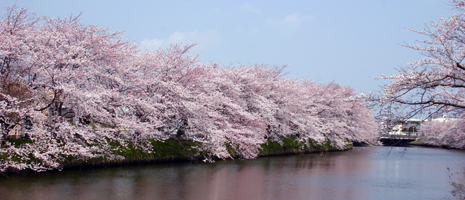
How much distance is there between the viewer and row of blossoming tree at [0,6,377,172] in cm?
1513

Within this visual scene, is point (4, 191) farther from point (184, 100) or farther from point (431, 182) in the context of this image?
point (431, 182)

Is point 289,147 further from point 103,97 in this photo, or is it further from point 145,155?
point 103,97

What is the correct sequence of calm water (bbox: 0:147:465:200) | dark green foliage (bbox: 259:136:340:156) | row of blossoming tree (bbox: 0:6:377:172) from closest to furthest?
calm water (bbox: 0:147:465:200)
row of blossoming tree (bbox: 0:6:377:172)
dark green foliage (bbox: 259:136:340:156)

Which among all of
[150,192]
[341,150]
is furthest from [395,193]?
[341,150]

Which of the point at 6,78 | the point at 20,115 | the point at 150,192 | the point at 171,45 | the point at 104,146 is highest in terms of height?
the point at 171,45

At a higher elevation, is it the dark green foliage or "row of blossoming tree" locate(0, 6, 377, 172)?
"row of blossoming tree" locate(0, 6, 377, 172)

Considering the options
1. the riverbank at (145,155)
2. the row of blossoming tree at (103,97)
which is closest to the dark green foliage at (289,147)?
the riverbank at (145,155)

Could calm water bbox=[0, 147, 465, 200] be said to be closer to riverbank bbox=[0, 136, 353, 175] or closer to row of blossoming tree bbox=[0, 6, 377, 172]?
riverbank bbox=[0, 136, 353, 175]

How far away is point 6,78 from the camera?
15.4m

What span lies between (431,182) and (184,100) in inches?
503

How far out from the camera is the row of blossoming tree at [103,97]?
596 inches

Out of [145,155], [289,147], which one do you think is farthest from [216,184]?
[289,147]

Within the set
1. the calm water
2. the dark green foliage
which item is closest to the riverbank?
the dark green foliage

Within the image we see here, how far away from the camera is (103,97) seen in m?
18.0
